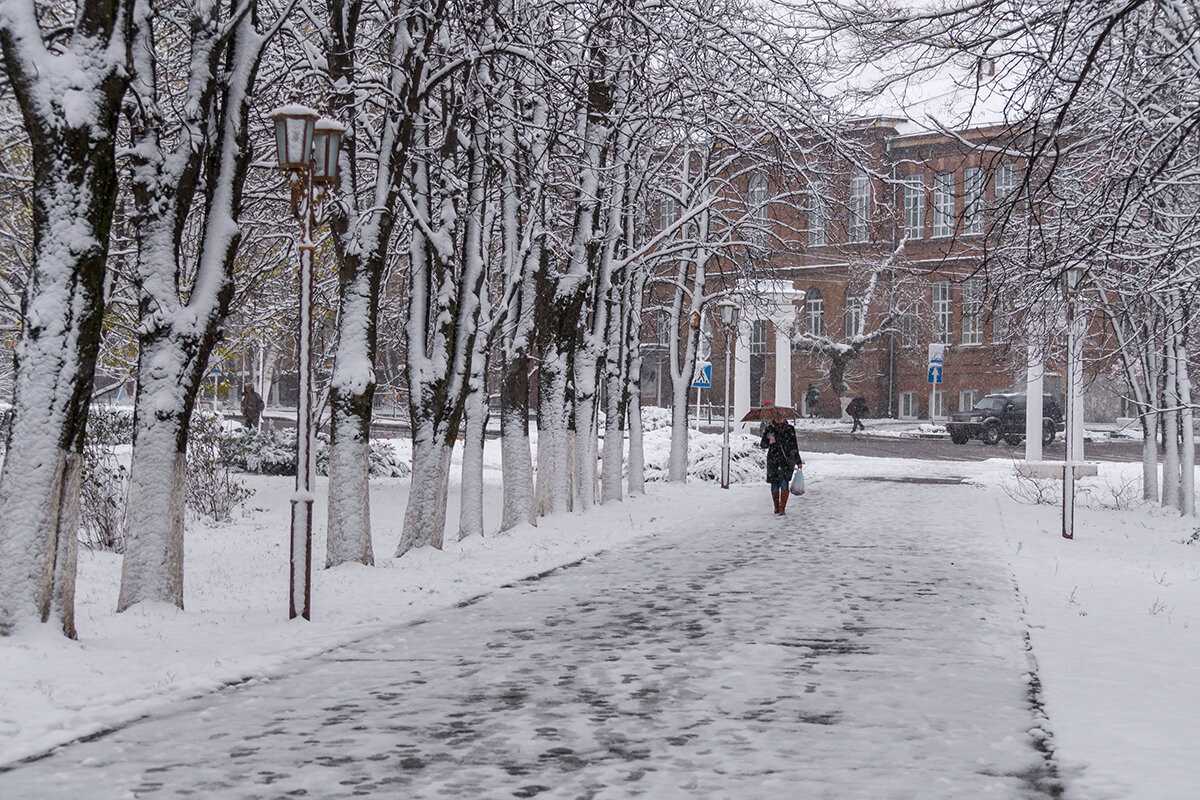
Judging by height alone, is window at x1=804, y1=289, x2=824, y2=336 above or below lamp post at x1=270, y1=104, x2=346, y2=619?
above

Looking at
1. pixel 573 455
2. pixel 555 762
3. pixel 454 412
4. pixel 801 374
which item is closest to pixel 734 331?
pixel 573 455

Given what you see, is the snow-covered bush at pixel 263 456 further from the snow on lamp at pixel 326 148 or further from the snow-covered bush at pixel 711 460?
the snow on lamp at pixel 326 148

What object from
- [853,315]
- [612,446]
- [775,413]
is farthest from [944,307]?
[775,413]

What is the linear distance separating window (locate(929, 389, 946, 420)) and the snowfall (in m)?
42.1

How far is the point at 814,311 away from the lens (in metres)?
70.3

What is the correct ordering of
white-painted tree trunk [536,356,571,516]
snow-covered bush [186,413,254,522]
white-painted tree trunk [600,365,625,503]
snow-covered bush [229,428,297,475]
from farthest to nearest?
snow-covered bush [229,428,297,475]
white-painted tree trunk [600,365,625,503]
snow-covered bush [186,413,254,522]
white-painted tree trunk [536,356,571,516]

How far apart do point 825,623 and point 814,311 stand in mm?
60373

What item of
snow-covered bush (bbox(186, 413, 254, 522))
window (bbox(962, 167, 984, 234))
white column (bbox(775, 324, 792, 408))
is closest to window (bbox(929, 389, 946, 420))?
white column (bbox(775, 324, 792, 408))

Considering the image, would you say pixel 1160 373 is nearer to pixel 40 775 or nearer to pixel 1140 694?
pixel 1140 694

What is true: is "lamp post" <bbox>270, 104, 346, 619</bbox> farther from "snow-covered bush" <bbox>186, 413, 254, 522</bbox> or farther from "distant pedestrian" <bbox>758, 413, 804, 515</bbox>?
"distant pedestrian" <bbox>758, 413, 804, 515</bbox>

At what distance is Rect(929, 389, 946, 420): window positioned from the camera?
215ft

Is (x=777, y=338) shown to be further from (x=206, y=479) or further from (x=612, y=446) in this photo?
(x=206, y=479)

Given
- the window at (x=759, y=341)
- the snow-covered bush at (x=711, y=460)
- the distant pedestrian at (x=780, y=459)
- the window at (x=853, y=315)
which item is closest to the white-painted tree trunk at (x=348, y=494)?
the distant pedestrian at (x=780, y=459)

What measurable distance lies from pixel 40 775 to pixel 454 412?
10563mm
